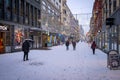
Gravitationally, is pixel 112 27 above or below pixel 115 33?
above

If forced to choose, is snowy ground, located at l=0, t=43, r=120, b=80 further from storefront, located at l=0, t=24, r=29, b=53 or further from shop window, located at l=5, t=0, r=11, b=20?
shop window, located at l=5, t=0, r=11, b=20

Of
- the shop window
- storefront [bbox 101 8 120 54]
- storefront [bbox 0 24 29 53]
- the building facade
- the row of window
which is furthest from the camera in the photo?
the shop window

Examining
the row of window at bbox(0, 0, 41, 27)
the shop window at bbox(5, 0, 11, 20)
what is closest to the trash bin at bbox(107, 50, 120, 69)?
the row of window at bbox(0, 0, 41, 27)

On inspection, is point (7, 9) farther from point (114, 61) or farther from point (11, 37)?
point (114, 61)

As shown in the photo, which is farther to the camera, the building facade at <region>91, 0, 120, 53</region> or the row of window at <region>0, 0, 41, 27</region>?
the row of window at <region>0, 0, 41, 27</region>

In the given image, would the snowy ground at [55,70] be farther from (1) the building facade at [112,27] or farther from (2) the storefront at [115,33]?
(1) the building facade at [112,27]

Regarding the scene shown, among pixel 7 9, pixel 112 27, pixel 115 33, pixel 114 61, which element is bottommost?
pixel 114 61

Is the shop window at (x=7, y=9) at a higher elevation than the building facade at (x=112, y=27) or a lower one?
higher

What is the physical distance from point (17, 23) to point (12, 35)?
2711 mm

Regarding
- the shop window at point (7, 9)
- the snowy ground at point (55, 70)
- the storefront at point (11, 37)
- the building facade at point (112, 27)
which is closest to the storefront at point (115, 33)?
the building facade at point (112, 27)

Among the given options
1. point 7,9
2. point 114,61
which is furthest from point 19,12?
point 114,61

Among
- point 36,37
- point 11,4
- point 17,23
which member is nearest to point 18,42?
point 17,23

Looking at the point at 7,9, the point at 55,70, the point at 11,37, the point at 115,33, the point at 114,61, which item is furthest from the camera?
the point at 11,37

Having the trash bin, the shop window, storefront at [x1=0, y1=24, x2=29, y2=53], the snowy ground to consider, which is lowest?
the snowy ground
